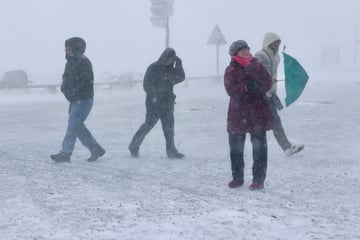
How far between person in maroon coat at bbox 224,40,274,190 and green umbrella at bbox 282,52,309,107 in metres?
1.16

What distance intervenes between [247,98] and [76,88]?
9.34ft

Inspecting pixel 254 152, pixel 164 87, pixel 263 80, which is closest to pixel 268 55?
pixel 164 87

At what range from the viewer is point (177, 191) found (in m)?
6.70

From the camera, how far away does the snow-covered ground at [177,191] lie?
17.2 ft

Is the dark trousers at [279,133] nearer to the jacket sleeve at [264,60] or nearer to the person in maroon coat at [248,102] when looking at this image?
the jacket sleeve at [264,60]

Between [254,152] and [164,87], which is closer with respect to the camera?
[254,152]

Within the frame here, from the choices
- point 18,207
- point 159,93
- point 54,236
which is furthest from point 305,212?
point 159,93

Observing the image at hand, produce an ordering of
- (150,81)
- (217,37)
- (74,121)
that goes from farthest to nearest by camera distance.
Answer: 1. (217,37)
2. (150,81)
3. (74,121)

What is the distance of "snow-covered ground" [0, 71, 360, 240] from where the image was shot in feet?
17.2

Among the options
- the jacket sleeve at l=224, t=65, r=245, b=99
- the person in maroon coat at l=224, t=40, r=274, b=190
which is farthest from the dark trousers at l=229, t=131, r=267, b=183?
the jacket sleeve at l=224, t=65, r=245, b=99

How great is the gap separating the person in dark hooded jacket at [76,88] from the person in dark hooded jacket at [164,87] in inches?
33.8

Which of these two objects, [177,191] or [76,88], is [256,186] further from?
[76,88]

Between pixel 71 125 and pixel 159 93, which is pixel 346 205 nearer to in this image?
pixel 159 93

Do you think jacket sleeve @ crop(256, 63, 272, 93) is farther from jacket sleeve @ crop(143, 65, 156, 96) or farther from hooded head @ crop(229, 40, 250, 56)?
jacket sleeve @ crop(143, 65, 156, 96)
